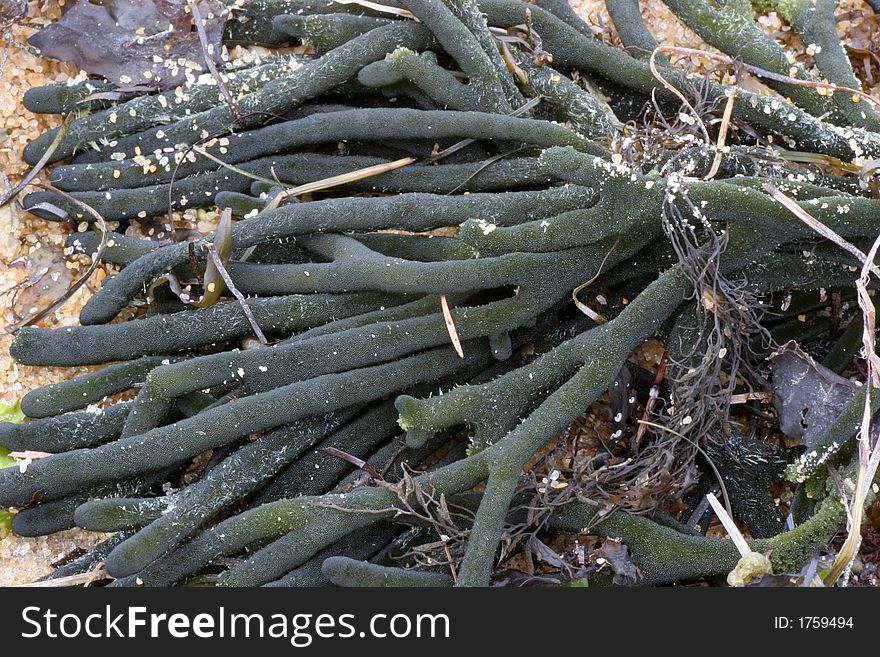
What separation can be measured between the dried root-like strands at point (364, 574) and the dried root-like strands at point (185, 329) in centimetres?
51

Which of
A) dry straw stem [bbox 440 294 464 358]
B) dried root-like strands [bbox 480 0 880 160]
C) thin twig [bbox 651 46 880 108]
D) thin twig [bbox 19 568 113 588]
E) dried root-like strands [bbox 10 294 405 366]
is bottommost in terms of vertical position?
thin twig [bbox 19 568 113 588]

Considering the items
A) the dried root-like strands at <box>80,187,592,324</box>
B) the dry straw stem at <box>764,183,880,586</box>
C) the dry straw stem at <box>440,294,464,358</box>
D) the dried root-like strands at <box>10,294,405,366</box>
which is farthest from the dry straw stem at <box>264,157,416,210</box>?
the dry straw stem at <box>764,183,880,586</box>

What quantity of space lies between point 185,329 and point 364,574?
64cm

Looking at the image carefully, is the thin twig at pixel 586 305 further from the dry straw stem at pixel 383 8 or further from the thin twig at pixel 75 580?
the thin twig at pixel 75 580

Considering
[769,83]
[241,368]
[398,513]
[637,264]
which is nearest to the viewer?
[398,513]

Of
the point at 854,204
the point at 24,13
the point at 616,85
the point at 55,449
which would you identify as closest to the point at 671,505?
the point at 854,204

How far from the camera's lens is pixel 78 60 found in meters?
2.09

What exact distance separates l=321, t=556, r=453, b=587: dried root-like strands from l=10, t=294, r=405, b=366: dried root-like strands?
51cm

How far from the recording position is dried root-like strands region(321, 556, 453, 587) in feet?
5.09

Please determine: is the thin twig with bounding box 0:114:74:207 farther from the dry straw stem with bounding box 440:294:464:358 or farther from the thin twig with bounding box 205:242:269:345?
the dry straw stem with bounding box 440:294:464:358

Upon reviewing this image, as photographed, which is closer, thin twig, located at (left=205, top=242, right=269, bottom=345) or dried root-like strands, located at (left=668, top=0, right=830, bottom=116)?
thin twig, located at (left=205, top=242, right=269, bottom=345)

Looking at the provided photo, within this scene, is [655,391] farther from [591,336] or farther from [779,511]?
[779,511]

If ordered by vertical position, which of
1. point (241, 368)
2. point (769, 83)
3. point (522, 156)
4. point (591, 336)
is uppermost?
point (769, 83)

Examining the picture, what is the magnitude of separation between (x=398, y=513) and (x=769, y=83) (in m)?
1.33
